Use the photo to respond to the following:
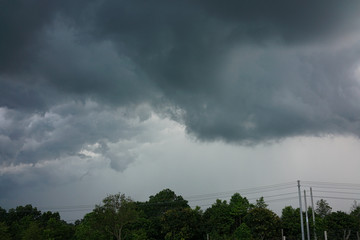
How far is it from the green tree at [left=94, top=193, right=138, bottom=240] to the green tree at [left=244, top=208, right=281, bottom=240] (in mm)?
24287

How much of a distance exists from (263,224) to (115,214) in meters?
29.9

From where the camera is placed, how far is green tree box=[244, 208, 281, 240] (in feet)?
217

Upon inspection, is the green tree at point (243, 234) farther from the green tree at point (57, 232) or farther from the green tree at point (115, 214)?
the green tree at point (57, 232)

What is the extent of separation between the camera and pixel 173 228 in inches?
2849

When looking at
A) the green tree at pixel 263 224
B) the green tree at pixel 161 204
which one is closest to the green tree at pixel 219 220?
the green tree at pixel 263 224

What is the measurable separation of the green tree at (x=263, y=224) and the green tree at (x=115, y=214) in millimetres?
24287

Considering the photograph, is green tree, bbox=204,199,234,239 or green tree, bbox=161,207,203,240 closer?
green tree, bbox=161,207,203,240

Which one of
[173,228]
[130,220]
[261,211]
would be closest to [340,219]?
[261,211]

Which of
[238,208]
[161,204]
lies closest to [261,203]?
[238,208]

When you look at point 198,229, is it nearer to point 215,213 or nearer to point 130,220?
point 215,213

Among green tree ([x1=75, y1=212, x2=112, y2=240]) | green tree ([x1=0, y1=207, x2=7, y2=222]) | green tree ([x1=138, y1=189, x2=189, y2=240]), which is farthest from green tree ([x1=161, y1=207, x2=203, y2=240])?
green tree ([x1=0, y1=207, x2=7, y2=222])

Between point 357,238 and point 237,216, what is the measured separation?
25037 mm

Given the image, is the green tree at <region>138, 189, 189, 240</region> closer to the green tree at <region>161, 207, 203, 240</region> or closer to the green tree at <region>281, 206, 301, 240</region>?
the green tree at <region>161, 207, 203, 240</region>

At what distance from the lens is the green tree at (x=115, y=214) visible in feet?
212
